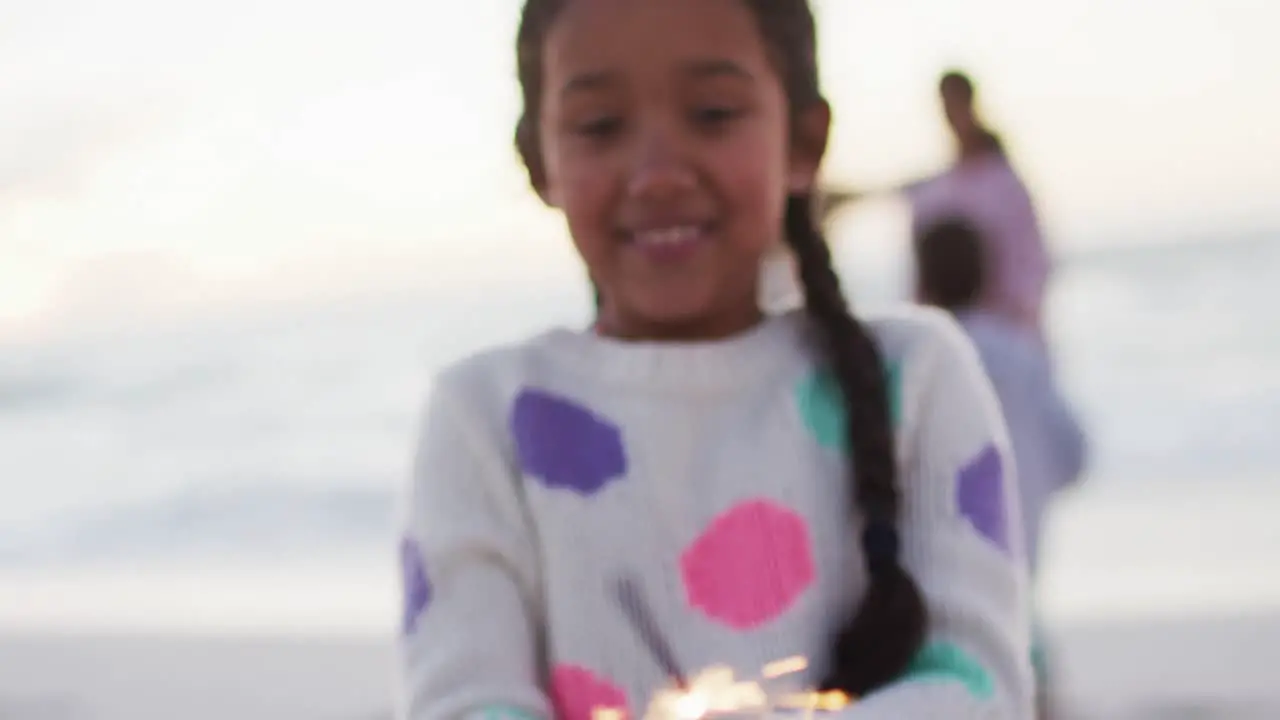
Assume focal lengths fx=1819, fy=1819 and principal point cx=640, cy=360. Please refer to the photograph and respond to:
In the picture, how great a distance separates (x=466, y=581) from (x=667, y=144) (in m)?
0.32

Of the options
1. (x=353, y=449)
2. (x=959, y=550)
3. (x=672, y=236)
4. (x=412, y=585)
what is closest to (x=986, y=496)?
(x=959, y=550)

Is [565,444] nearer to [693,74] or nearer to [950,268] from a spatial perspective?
[693,74]

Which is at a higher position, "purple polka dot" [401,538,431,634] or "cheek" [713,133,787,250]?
"cheek" [713,133,787,250]

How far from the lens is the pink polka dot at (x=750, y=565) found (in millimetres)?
1193

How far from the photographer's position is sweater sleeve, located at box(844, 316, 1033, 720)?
116 cm

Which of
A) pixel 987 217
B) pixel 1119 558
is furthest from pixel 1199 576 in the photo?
pixel 987 217

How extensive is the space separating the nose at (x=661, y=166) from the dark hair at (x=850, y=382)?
114mm

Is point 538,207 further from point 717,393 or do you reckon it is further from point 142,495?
point 142,495

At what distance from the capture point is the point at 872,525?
3.88ft

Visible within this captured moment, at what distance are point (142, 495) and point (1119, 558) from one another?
13.9ft

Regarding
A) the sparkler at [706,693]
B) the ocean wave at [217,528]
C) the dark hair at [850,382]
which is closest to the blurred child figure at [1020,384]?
the dark hair at [850,382]

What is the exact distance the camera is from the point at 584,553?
3.98 feet

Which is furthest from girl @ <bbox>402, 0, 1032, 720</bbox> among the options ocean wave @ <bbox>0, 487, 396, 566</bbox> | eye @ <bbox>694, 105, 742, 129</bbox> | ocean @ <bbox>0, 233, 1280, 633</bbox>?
ocean wave @ <bbox>0, 487, 396, 566</bbox>

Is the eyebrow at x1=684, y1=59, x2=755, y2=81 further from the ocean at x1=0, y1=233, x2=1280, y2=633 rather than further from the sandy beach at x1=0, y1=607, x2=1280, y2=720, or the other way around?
the sandy beach at x1=0, y1=607, x2=1280, y2=720
